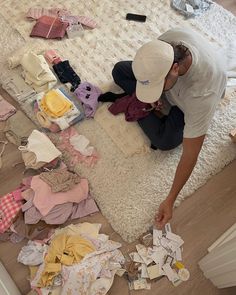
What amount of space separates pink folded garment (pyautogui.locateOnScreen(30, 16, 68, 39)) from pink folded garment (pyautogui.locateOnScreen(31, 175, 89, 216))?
96 cm

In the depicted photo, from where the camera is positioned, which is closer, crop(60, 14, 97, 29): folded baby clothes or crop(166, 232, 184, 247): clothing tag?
crop(166, 232, 184, 247): clothing tag

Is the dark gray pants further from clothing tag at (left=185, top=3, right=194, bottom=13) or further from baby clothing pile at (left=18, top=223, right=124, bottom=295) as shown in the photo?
clothing tag at (left=185, top=3, right=194, bottom=13)

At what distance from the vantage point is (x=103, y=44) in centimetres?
216

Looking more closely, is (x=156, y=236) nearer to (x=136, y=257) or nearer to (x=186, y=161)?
(x=136, y=257)

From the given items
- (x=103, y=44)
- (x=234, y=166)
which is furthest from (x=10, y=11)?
(x=234, y=166)

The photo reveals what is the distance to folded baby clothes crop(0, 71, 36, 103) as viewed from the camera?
6.45 feet

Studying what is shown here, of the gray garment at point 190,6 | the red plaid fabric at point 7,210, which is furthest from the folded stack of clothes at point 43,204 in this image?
the gray garment at point 190,6

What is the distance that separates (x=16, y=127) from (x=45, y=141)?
24 centimetres

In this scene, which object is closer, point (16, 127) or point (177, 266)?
point (177, 266)

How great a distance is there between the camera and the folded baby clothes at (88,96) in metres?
1.88

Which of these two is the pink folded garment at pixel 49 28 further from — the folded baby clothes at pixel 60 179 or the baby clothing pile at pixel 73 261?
the baby clothing pile at pixel 73 261

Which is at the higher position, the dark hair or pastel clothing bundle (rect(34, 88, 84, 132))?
the dark hair

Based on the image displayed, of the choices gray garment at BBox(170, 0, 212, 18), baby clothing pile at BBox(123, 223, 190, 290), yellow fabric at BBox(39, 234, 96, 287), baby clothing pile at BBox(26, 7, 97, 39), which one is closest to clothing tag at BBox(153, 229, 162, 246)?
baby clothing pile at BBox(123, 223, 190, 290)

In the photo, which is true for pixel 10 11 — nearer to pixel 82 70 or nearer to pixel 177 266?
pixel 82 70
